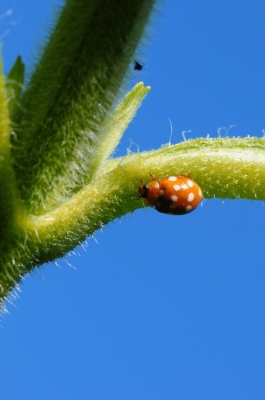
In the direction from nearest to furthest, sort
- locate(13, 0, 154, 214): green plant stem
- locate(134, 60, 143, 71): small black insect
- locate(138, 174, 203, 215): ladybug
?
locate(13, 0, 154, 214): green plant stem, locate(134, 60, 143, 71): small black insect, locate(138, 174, 203, 215): ladybug

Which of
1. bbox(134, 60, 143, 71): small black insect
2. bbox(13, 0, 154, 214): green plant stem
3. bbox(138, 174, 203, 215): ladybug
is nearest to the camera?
bbox(13, 0, 154, 214): green plant stem

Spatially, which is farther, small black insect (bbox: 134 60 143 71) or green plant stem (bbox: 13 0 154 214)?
small black insect (bbox: 134 60 143 71)

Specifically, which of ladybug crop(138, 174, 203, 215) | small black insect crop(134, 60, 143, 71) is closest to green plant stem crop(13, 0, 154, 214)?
small black insect crop(134, 60, 143, 71)

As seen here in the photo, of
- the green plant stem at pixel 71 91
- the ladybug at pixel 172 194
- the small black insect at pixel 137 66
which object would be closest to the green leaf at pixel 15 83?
the green plant stem at pixel 71 91

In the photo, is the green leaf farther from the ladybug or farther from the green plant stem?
the ladybug

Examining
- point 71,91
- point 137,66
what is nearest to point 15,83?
point 71,91

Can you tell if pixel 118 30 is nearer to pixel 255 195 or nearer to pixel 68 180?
pixel 68 180

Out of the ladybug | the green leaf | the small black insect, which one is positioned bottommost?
the green leaf

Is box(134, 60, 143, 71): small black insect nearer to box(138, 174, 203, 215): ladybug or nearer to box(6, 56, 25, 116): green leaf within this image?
box(6, 56, 25, 116): green leaf

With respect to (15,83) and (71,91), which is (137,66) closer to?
(71,91)

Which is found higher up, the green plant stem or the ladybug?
the ladybug
